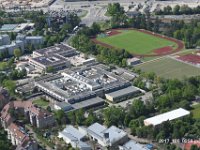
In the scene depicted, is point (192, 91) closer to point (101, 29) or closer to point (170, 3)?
point (101, 29)

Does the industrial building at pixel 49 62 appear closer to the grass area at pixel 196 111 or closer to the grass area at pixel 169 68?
the grass area at pixel 169 68

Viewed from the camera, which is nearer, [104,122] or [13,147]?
[13,147]

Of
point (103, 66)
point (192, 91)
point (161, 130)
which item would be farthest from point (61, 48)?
point (161, 130)

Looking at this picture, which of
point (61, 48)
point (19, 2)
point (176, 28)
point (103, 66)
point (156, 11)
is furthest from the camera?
point (19, 2)

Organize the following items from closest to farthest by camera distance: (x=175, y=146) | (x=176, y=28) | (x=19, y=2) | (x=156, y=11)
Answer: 1. (x=175, y=146)
2. (x=176, y=28)
3. (x=156, y=11)
4. (x=19, y=2)

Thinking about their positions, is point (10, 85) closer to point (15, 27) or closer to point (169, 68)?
point (169, 68)

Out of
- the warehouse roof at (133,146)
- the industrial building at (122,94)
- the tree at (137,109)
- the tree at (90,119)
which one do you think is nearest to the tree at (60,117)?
the tree at (90,119)

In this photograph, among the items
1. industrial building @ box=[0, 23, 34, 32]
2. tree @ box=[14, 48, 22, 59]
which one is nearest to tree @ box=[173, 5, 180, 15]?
industrial building @ box=[0, 23, 34, 32]
